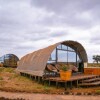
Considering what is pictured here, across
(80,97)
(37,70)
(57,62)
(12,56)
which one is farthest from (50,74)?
(12,56)

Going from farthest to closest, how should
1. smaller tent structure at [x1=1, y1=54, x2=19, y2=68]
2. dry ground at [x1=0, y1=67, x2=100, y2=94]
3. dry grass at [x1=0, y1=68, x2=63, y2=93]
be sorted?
smaller tent structure at [x1=1, y1=54, x2=19, y2=68] → dry grass at [x1=0, y1=68, x2=63, y2=93] → dry ground at [x1=0, y1=67, x2=100, y2=94]

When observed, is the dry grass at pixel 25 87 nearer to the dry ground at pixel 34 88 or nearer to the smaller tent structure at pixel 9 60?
the dry ground at pixel 34 88

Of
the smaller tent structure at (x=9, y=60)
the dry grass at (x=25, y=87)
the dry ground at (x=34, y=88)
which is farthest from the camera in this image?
the smaller tent structure at (x=9, y=60)

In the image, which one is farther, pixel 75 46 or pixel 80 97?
pixel 75 46

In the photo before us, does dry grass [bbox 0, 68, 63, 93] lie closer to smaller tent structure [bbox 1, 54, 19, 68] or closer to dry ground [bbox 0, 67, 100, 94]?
dry ground [bbox 0, 67, 100, 94]

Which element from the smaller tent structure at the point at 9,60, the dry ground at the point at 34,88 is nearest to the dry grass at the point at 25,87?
the dry ground at the point at 34,88

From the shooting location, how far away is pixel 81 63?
20.9 metres

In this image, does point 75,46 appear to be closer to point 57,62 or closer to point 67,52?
point 67,52

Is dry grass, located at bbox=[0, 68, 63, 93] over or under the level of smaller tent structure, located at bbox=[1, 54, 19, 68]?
under

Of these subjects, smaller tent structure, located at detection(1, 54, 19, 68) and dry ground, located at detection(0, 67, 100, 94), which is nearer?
dry ground, located at detection(0, 67, 100, 94)

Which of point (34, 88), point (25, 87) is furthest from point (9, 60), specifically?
point (34, 88)

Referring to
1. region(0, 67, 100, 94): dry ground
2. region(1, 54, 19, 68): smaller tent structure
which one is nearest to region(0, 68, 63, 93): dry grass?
region(0, 67, 100, 94): dry ground

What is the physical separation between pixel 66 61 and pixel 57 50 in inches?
59.2

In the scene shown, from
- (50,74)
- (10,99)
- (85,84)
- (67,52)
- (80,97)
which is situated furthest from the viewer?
(67,52)
